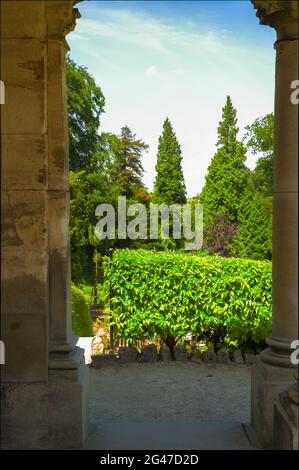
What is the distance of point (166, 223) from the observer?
50344 millimetres

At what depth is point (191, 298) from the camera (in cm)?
1326

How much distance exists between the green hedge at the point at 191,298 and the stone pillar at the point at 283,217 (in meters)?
6.39

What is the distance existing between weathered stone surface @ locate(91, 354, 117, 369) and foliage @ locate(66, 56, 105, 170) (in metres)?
25.4

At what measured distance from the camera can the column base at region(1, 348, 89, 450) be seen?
6.20 meters

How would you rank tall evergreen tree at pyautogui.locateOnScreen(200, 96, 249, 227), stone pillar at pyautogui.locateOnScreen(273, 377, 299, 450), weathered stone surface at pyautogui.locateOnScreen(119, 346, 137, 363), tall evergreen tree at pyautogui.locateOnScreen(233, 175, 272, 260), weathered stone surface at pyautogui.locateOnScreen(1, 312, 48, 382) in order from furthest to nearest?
tall evergreen tree at pyautogui.locateOnScreen(200, 96, 249, 227), tall evergreen tree at pyautogui.locateOnScreen(233, 175, 272, 260), weathered stone surface at pyautogui.locateOnScreen(119, 346, 137, 363), weathered stone surface at pyautogui.locateOnScreen(1, 312, 48, 382), stone pillar at pyautogui.locateOnScreen(273, 377, 299, 450)

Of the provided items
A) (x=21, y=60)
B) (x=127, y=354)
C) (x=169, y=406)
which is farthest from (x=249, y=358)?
(x=21, y=60)

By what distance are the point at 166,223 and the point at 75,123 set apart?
16.4m

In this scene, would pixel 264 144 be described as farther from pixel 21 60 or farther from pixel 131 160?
pixel 21 60

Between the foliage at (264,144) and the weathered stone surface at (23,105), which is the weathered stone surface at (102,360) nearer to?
the weathered stone surface at (23,105)

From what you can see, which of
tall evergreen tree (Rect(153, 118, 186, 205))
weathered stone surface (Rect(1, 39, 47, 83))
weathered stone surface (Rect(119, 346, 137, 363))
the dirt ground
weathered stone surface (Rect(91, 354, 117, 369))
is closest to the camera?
weathered stone surface (Rect(1, 39, 47, 83))

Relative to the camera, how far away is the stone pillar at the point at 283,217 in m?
6.39

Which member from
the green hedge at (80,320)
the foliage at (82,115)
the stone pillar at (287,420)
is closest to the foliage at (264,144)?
the foliage at (82,115)

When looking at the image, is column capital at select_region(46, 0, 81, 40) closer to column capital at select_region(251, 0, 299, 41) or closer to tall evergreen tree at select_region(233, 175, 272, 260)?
column capital at select_region(251, 0, 299, 41)

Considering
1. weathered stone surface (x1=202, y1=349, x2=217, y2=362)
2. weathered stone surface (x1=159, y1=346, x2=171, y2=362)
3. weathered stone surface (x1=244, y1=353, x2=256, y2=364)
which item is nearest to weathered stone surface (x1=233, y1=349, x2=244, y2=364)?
weathered stone surface (x1=244, y1=353, x2=256, y2=364)
